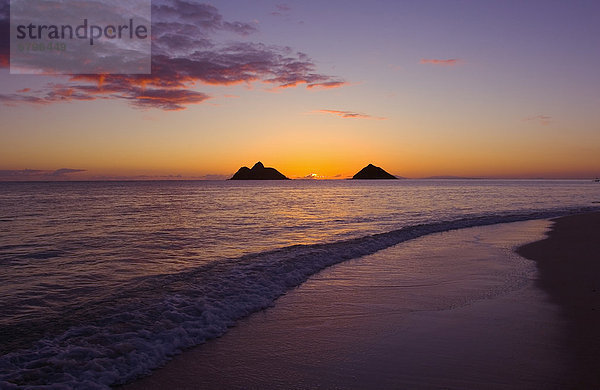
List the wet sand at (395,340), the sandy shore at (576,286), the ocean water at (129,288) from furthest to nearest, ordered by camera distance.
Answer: the ocean water at (129,288), the sandy shore at (576,286), the wet sand at (395,340)

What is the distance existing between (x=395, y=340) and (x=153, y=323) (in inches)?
187

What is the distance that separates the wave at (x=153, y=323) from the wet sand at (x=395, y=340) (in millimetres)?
465

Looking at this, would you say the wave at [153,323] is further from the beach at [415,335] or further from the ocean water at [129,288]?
the beach at [415,335]

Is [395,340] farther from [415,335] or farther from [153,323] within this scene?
[153,323]

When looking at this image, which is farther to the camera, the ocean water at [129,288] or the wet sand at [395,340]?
the ocean water at [129,288]

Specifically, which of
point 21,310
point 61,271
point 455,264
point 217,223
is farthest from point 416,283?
point 217,223

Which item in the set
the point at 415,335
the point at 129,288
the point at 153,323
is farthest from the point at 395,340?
the point at 129,288

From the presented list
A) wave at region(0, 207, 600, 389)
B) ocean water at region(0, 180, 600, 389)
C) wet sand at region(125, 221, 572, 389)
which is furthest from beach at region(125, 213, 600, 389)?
ocean water at region(0, 180, 600, 389)

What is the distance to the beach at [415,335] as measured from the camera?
216 inches

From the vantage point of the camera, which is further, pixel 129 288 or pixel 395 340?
pixel 129 288

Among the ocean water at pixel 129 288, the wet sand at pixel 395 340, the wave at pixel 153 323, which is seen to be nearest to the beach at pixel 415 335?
the wet sand at pixel 395 340

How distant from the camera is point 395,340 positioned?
267 inches

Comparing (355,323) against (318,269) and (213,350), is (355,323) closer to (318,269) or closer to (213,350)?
(213,350)

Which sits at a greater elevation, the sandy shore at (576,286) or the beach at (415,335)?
the sandy shore at (576,286)
